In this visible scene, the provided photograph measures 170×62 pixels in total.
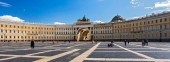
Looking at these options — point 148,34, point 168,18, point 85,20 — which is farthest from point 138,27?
point 85,20

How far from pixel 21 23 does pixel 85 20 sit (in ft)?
144

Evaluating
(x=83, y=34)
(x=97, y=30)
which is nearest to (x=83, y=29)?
(x=83, y=34)

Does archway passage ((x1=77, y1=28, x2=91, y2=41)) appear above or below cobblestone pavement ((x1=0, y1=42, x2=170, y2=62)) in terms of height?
above

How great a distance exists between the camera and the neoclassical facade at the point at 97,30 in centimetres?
8606

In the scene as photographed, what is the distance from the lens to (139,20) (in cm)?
10062

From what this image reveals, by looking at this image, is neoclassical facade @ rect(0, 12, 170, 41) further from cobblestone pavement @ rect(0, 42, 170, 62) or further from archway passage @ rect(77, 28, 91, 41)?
cobblestone pavement @ rect(0, 42, 170, 62)

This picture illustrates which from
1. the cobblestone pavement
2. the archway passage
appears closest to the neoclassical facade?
the archway passage

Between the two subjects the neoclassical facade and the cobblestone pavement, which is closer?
the cobblestone pavement

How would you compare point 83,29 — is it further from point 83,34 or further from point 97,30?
point 97,30

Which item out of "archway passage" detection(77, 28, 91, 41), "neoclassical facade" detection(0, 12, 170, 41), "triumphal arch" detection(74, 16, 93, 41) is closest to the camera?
"neoclassical facade" detection(0, 12, 170, 41)

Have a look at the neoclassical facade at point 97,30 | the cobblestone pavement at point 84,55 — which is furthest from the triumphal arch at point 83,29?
the cobblestone pavement at point 84,55

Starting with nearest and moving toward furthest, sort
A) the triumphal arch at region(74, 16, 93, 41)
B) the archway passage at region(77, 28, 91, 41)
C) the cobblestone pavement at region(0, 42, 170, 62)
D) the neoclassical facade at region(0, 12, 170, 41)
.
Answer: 1. the cobblestone pavement at region(0, 42, 170, 62)
2. the neoclassical facade at region(0, 12, 170, 41)
3. the triumphal arch at region(74, 16, 93, 41)
4. the archway passage at region(77, 28, 91, 41)

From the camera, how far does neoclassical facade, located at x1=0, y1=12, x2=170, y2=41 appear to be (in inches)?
3388

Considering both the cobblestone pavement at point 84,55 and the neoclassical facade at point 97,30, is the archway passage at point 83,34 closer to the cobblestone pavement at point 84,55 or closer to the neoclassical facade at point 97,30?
the neoclassical facade at point 97,30
